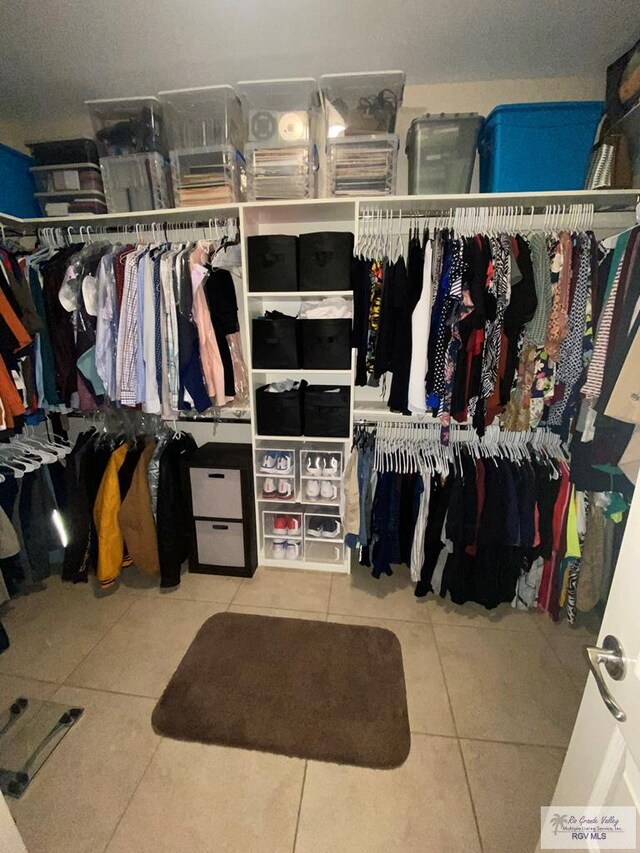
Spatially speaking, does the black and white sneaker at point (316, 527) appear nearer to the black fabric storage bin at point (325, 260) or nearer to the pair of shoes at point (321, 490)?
the pair of shoes at point (321, 490)

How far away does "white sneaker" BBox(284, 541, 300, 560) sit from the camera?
2529 mm

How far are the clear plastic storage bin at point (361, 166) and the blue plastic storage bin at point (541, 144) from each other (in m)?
0.48

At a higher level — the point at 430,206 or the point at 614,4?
the point at 614,4

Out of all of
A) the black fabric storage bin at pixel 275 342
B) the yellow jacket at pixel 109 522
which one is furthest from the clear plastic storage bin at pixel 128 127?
the yellow jacket at pixel 109 522

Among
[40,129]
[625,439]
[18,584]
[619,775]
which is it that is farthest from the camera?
[40,129]

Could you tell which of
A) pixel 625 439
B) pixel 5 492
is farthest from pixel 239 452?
pixel 625 439

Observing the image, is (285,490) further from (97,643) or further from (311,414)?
(97,643)

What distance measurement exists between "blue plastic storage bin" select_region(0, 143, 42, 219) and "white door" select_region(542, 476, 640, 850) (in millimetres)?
3133

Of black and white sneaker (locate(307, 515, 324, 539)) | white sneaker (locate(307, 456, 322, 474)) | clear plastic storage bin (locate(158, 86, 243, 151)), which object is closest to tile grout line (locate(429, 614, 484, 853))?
black and white sneaker (locate(307, 515, 324, 539))

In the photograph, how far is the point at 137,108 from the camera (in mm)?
2074

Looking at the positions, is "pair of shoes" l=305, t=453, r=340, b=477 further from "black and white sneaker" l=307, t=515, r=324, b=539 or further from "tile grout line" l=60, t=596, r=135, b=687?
"tile grout line" l=60, t=596, r=135, b=687

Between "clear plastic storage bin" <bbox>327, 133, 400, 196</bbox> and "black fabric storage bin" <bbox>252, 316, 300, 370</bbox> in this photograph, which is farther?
"black fabric storage bin" <bbox>252, 316, 300, 370</bbox>

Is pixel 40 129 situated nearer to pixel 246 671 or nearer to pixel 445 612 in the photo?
pixel 246 671

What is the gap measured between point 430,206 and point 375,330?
71 centimetres
